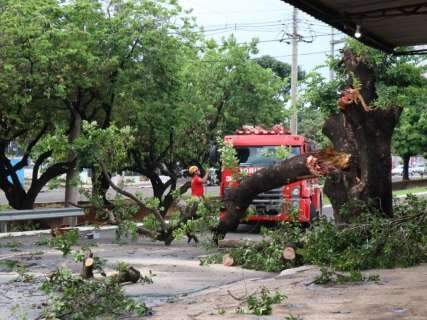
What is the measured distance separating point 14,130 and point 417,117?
81.2 feet

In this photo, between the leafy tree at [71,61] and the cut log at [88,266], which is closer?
the cut log at [88,266]

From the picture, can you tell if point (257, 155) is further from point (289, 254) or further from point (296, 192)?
point (289, 254)

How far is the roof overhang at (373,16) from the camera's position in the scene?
8.95 meters

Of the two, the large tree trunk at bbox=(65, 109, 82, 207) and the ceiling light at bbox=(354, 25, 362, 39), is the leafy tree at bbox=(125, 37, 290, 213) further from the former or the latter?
the ceiling light at bbox=(354, 25, 362, 39)

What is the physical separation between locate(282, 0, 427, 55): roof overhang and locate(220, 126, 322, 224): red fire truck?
5.22m

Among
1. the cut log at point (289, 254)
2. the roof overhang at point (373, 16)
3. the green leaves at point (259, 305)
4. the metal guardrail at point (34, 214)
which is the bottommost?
the green leaves at point (259, 305)

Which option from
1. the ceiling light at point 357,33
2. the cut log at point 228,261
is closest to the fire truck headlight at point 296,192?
the cut log at point 228,261

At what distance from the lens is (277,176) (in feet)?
37.0

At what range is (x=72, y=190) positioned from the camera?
21.0 meters

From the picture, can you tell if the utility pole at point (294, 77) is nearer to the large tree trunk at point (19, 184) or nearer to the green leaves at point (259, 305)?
the large tree trunk at point (19, 184)

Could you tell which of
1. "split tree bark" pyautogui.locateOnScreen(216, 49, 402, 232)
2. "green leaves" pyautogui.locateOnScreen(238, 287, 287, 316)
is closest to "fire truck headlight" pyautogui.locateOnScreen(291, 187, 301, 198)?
"split tree bark" pyautogui.locateOnScreen(216, 49, 402, 232)

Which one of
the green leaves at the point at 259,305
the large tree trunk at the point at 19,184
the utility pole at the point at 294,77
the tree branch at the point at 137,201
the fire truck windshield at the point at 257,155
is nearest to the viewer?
the green leaves at the point at 259,305

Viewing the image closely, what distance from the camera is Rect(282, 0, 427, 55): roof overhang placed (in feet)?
29.3

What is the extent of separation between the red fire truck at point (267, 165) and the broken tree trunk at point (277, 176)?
391 cm
